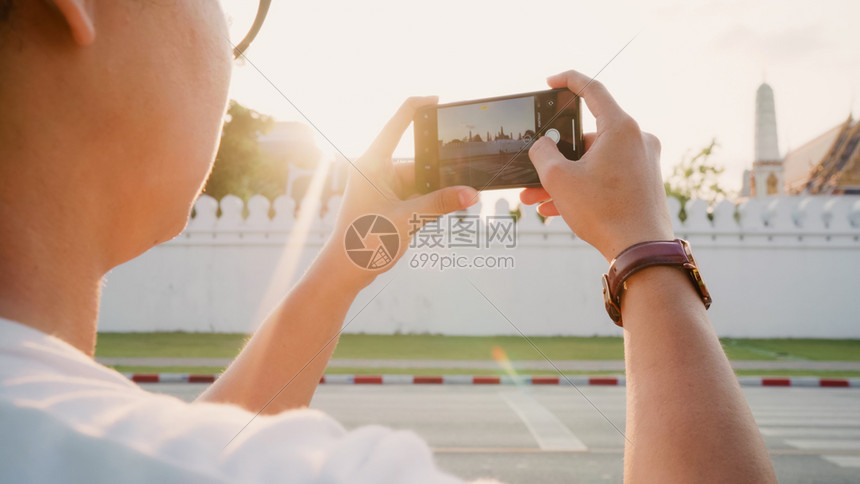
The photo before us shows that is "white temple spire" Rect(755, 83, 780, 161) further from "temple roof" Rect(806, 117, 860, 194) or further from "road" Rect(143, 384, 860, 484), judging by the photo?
"road" Rect(143, 384, 860, 484)

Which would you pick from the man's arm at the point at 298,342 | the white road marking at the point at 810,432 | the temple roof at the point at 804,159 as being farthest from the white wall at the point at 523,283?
the temple roof at the point at 804,159

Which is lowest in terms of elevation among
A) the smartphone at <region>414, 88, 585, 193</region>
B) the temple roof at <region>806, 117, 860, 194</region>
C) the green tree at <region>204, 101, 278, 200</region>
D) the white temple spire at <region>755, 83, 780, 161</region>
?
the smartphone at <region>414, 88, 585, 193</region>

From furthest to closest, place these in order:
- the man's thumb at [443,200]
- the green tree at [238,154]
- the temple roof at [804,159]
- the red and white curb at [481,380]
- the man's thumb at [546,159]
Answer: the temple roof at [804,159], the green tree at [238,154], the red and white curb at [481,380], the man's thumb at [443,200], the man's thumb at [546,159]

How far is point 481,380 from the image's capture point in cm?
887

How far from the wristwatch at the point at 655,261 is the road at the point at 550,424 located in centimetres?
355

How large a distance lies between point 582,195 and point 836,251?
15.8 m

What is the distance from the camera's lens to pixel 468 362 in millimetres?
10391

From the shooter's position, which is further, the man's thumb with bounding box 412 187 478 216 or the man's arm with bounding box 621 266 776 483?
the man's thumb with bounding box 412 187 478 216

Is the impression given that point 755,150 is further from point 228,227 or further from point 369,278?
point 369,278

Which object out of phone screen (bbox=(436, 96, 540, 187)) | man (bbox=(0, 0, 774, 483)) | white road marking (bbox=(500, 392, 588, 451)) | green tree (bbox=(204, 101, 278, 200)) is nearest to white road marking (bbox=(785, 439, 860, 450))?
white road marking (bbox=(500, 392, 588, 451))

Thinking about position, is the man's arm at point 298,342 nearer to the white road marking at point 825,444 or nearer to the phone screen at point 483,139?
the phone screen at point 483,139

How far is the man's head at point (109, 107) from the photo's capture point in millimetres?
610

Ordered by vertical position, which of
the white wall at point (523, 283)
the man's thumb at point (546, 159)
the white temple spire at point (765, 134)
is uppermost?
the white temple spire at point (765, 134)

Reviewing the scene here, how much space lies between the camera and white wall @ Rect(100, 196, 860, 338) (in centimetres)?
1347
